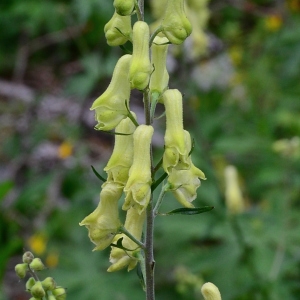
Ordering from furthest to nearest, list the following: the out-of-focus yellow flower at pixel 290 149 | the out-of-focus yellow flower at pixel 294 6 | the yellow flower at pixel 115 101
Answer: the out-of-focus yellow flower at pixel 294 6
the out-of-focus yellow flower at pixel 290 149
the yellow flower at pixel 115 101

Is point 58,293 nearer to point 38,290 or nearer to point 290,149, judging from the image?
point 38,290

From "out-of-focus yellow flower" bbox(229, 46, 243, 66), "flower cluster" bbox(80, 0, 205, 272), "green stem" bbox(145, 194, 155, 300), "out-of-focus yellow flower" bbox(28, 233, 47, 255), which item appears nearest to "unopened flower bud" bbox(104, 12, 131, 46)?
"flower cluster" bbox(80, 0, 205, 272)

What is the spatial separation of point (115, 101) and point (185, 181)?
0.33 m

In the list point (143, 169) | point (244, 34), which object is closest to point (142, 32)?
point (143, 169)

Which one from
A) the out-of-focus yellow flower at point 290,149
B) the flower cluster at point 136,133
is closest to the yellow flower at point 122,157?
the flower cluster at point 136,133

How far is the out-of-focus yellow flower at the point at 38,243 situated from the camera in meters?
4.73

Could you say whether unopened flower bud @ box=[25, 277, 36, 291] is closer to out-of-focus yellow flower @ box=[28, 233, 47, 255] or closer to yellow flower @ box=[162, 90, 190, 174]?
yellow flower @ box=[162, 90, 190, 174]

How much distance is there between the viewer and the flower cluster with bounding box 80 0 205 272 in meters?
1.66

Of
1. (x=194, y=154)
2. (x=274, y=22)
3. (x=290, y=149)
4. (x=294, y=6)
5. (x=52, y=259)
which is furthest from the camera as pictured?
(x=294, y=6)

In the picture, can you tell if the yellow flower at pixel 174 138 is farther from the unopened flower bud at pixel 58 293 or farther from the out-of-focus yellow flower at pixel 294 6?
the out-of-focus yellow flower at pixel 294 6

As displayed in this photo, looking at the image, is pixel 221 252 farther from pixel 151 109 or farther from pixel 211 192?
pixel 151 109

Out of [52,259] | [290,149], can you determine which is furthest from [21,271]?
[52,259]

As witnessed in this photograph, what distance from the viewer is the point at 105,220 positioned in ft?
5.86

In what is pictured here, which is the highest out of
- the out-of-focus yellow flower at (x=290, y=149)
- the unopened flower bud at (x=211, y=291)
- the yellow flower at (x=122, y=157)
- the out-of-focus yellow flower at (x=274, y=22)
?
the out-of-focus yellow flower at (x=274, y=22)
